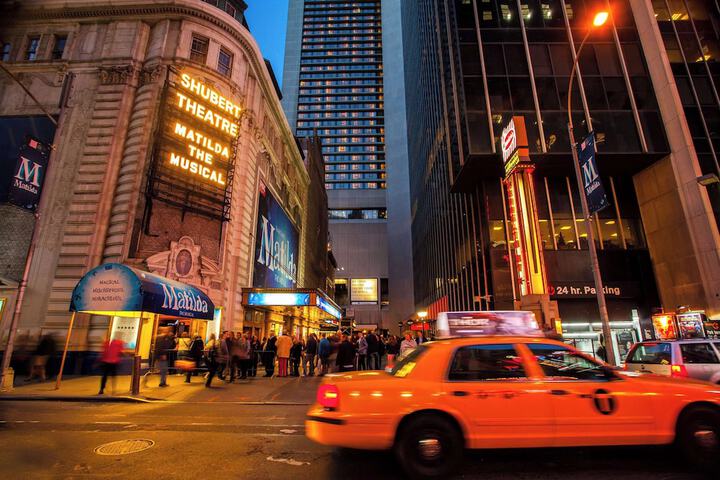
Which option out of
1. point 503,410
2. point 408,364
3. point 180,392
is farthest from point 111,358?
point 503,410

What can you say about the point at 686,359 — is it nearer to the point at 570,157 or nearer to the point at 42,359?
the point at 570,157

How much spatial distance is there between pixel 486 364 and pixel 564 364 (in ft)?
3.38

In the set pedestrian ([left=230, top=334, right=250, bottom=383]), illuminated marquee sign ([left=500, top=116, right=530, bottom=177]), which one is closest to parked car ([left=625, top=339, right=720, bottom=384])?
illuminated marquee sign ([left=500, top=116, right=530, bottom=177])

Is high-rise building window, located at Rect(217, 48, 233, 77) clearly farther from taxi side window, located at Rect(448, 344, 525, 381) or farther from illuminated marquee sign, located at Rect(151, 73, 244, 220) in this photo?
taxi side window, located at Rect(448, 344, 525, 381)

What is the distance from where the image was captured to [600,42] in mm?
26047

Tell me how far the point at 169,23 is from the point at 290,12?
10650cm

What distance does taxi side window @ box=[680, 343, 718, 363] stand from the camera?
8.13 meters

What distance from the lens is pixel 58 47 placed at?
19.4 metres

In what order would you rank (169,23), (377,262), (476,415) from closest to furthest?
(476,415), (169,23), (377,262)

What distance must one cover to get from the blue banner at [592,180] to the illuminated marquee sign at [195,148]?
16354 millimetres

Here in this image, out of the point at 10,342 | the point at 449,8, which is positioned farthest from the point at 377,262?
the point at 10,342

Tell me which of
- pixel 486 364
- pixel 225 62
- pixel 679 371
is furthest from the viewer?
pixel 225 62

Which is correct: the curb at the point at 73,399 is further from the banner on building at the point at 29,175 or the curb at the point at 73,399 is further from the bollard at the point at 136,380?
the banner on building at the point at 29,175

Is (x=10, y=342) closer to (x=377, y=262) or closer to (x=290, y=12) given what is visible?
(x=377, y=262)
